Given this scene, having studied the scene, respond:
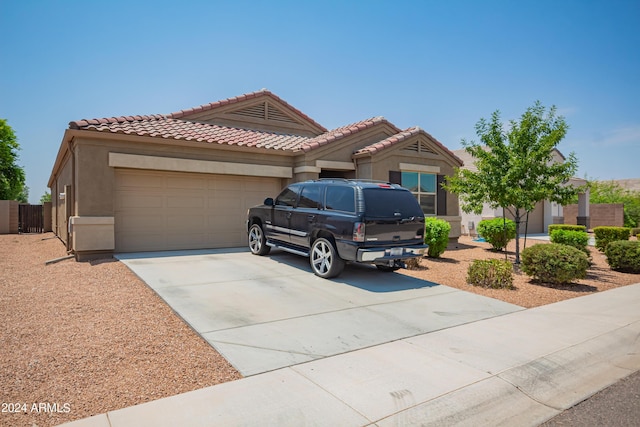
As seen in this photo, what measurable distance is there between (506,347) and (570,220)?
2868cm

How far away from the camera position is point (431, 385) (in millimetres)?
3949

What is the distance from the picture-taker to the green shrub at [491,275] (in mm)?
8562

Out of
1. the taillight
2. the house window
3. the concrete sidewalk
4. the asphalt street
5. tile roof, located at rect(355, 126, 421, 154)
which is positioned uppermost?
tile roof, located at rect(355, 126, 421, 154)

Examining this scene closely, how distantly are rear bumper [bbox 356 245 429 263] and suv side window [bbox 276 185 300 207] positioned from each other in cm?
274

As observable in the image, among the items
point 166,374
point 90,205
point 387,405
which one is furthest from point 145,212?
point 387,405

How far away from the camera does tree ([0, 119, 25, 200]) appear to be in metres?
37.0

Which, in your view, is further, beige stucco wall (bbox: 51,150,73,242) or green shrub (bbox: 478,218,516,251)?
green shrub (bbox: 478,218,516,251)

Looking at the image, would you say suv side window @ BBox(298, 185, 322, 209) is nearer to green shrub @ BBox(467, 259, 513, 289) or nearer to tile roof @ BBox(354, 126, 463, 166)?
green shrub @ BBox(467, 259, 513, 289)

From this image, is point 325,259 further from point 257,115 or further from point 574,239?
point 257,115

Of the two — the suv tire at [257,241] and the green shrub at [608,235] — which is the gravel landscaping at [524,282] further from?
the suv tire at [257,241]

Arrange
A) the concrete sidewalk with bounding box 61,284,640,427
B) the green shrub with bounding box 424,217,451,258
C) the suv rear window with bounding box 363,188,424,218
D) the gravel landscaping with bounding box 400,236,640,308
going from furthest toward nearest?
the green shrub with bounding box 424,217,451,258, the suv rear window with bounding box 363,188,424,218, the gravel landscaping with bounding box 400,236,640,308, the concrete sidewalk with bounding box 61,284,640,427

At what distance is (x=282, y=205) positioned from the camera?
10.3 meters

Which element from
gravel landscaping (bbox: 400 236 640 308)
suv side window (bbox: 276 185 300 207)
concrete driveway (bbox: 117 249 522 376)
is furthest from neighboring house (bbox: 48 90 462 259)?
gravel landscaping (bbox: 400 236 640 308)

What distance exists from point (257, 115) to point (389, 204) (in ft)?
33.5
